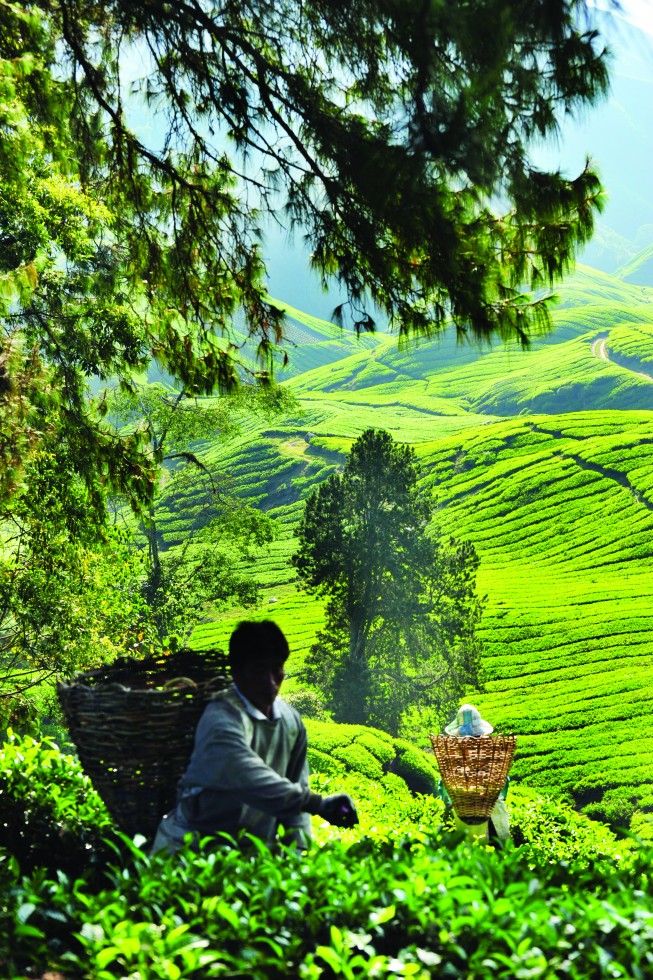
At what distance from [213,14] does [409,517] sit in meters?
35.0

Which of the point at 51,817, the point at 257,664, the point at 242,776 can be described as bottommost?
the point at 51,817

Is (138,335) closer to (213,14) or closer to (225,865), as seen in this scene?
(213,14)

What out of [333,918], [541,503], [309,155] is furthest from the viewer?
[541,503]

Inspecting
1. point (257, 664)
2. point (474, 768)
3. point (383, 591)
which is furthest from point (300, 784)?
point (383, 591)

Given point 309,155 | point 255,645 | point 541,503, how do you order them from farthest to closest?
point 541,503
point 309,155
point 255,645

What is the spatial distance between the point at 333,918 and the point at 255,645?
86 centimetres

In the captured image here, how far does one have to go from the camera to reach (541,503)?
6656cm

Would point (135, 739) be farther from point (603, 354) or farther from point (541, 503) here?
point (603, 354)

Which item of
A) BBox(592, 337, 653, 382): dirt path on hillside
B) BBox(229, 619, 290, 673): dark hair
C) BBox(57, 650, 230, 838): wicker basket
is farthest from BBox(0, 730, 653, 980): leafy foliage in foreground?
BBox(592, 337, 653, 382): dirt path on hillside

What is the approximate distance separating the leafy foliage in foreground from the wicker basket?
13.7 inches

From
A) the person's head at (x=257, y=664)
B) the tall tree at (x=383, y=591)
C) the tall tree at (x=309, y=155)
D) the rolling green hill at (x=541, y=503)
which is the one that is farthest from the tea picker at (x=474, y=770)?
the tall tree at (x=383, y=591)

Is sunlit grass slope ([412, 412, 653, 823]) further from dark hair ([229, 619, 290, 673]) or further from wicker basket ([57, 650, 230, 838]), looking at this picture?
dark hair ([229, 619, 290, 673])

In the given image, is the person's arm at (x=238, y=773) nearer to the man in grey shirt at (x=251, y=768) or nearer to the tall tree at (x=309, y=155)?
the man in grey shirt at (x=251, y=768)

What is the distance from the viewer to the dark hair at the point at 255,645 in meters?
2.95
